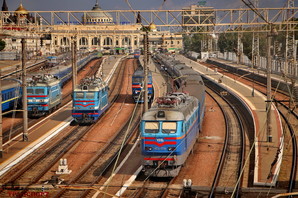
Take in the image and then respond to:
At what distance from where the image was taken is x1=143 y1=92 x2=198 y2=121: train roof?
2198 centimetres

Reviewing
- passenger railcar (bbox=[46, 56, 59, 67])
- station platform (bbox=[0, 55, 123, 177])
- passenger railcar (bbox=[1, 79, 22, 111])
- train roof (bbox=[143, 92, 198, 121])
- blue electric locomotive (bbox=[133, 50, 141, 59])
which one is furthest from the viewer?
blue electric locomotive (bbox=[133, 50, 141, 59])

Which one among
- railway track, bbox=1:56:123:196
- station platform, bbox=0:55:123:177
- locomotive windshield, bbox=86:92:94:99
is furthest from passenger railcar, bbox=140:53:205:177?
locomotive windshield, bbox=86:92:94:99

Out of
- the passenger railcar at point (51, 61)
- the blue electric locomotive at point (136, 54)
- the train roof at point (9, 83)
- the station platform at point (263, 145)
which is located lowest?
the station platform at point (263, 145)

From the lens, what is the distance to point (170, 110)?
22484 mm

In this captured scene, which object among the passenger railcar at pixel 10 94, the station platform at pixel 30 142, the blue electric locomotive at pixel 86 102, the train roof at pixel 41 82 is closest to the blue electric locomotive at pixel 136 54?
the station platform at pixel 30 142

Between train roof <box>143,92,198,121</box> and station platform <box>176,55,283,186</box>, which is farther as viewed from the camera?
train roof <box>143,92,198,121</box>

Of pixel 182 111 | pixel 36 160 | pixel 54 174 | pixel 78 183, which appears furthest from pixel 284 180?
pixel 36 160

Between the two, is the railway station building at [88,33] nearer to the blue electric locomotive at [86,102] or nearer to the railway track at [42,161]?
the blue electric locomotive at [86,102]

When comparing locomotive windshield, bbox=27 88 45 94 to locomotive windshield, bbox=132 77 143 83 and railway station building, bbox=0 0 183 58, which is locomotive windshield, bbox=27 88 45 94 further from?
locomotive windshield, bbox=132 77 143 83

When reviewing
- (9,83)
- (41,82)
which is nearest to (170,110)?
(41,82)

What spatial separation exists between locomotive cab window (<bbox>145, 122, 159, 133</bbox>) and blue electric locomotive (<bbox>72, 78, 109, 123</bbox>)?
1403 centimetres

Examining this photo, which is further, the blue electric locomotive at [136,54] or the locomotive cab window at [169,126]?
the blue electric locomotive at [136,54]

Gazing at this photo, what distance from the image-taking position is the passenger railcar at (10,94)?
3921cm

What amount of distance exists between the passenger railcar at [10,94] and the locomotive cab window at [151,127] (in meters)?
19.8
